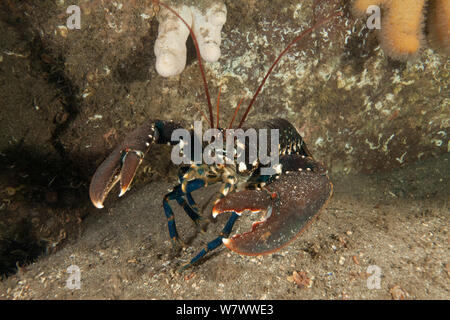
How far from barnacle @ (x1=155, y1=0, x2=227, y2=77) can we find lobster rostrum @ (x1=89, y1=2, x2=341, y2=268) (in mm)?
275

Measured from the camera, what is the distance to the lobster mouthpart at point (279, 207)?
6.76 feet

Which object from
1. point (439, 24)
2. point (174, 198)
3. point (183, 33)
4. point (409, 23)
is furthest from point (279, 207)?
point (439, 24)

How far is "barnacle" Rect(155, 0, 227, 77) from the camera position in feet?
10.6

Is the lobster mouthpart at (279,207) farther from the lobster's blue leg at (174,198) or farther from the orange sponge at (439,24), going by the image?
the orange sponge at (439,24)

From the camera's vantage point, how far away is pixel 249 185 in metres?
3.04

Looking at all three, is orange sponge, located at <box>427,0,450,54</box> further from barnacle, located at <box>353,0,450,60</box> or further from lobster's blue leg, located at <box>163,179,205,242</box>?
lobster's blue leg, located at <box>163,179,205,242</box>

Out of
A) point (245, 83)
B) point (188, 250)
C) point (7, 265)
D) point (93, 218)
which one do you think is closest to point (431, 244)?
point (188, 250)

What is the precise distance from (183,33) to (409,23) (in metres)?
2.73

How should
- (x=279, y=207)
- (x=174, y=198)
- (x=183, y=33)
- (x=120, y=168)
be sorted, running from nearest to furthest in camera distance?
1. (x=279, y=207)
2. (x=120, y=168)
3. (x=174, y=198)
4. (x=183, y=33)

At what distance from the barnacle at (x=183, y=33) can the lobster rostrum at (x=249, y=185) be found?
0.28 metres

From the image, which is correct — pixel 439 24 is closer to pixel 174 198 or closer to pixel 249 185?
pixel 249 185

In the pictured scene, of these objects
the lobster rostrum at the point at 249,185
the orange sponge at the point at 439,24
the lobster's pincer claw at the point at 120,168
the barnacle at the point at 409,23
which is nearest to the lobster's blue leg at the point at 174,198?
the lobster rostrum at the point at 249,185
